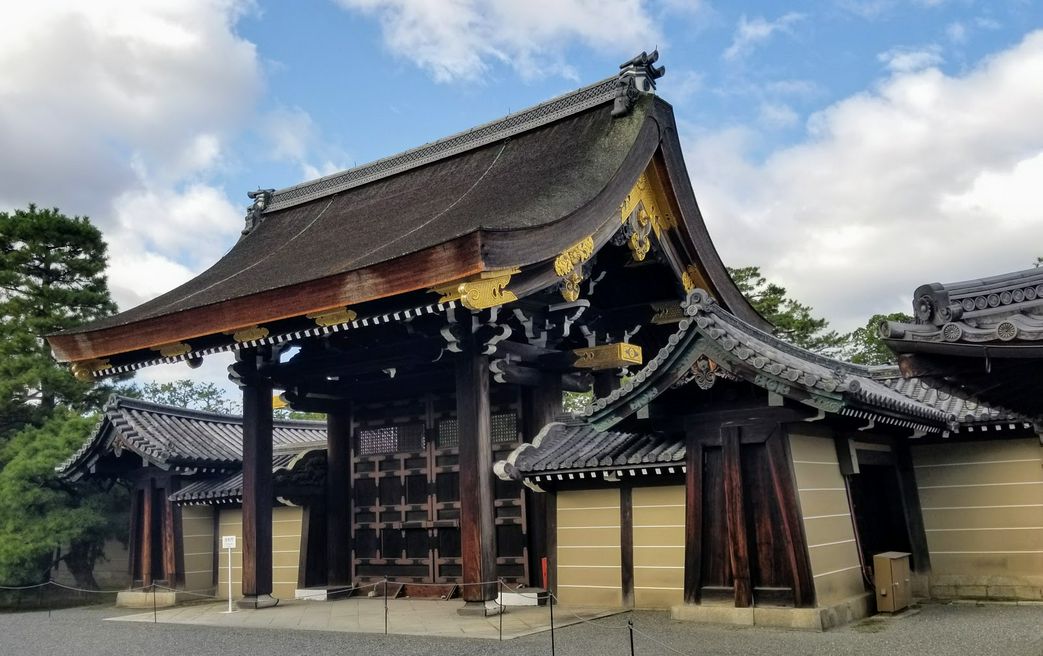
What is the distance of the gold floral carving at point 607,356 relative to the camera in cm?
1282

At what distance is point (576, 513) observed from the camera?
11.9m

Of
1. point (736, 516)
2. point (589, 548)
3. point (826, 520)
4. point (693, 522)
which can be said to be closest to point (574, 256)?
point (693, 522)

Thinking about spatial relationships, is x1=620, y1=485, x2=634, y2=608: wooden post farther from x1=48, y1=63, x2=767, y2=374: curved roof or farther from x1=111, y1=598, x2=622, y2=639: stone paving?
x1=48, y1=63, x2=767, y2=374: curved roof

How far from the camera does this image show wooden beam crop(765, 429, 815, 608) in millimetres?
9281

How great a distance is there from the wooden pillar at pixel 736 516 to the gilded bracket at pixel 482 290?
9.95 feet

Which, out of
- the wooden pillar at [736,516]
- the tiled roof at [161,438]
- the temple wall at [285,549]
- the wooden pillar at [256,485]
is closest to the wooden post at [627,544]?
the wooden pillar at [736,516]

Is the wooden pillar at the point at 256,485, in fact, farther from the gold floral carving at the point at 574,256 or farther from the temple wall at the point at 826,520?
the temple wall at the point at 826,520

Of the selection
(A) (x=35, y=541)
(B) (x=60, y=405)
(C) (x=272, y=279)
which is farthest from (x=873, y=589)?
(B) (x=60, y=405)

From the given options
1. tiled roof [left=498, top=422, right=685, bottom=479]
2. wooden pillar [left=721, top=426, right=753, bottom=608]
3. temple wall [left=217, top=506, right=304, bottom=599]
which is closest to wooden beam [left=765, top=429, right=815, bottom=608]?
wooden pillar [left=721, top=426, right=753, bottom=608]

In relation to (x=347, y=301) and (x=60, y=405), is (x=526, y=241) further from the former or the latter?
(x=60, y=405)

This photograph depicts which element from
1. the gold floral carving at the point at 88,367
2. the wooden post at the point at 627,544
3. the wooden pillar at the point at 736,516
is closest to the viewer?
the wooden pillar at the point at 736,516

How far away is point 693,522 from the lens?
32.8 feet

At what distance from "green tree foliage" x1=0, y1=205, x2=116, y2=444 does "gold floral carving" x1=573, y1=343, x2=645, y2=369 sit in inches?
472

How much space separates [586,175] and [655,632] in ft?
19.9
